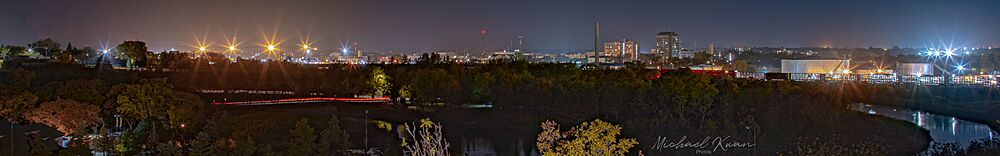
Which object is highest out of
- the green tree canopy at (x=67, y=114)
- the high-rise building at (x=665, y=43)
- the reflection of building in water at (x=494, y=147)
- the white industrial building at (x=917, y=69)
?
the high-rise building at (x=665, y=43)

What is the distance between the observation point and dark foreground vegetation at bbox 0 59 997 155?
83.3 feet

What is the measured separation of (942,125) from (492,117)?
2178 centimetres

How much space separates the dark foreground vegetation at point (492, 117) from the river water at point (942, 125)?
42.2 inches

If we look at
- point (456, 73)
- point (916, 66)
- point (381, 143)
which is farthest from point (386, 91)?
point (916, 66)

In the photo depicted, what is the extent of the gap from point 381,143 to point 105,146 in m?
9.75

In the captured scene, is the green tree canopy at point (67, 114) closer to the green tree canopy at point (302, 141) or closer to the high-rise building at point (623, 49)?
the green tree canopy at point (302, 141)

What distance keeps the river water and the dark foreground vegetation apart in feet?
3.51

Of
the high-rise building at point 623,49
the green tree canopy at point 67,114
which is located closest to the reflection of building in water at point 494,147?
the green tree canopy at point 67,114

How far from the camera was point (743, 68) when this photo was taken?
3679 inches

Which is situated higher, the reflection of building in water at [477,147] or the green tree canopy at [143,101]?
the green tree canopy at [143,101]

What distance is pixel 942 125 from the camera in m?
39.9

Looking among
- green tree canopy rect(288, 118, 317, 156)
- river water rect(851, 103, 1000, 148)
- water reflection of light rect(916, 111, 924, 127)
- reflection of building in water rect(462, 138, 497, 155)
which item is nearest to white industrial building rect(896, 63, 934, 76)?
river water rect(851, 103, 1000, 148)

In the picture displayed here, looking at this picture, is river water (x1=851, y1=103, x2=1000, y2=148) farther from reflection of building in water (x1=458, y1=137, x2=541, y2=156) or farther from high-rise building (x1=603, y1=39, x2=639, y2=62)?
high-rise building (x1=603, y1=39, x2=639, y2=62)

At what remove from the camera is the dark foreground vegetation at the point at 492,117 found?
25.4 meters
